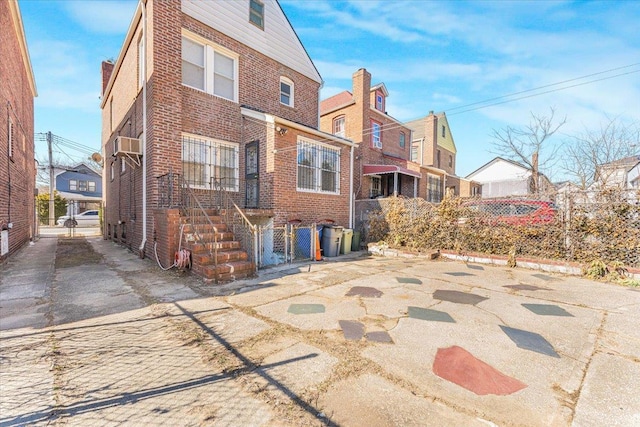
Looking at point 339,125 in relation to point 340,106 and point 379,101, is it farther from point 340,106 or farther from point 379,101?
point 379,101

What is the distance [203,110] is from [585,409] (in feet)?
32.4

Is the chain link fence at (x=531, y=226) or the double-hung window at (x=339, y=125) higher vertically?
the double-hung window at (x=339, y=125)

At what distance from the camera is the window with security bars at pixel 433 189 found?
19.5 meters

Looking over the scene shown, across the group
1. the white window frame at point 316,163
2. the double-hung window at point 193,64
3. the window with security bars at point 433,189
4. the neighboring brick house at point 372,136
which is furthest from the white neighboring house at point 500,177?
the double-hung window at point 193,64

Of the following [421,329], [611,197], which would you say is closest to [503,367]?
[421,329]

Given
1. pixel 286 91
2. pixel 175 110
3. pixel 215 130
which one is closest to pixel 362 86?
pixel 286 91

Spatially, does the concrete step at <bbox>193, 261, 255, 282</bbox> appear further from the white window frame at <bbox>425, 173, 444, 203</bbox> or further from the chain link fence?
the white window frame at <bbox>425, 173, 444, 203</bbox>

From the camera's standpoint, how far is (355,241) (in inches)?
428

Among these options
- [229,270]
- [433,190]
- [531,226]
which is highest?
[433,190]

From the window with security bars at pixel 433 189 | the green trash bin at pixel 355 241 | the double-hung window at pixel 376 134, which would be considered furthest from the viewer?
the window with security bars at pixel 433 189

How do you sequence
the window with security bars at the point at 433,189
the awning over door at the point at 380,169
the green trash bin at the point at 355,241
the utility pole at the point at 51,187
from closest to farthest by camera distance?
1. the green trash bin at the point at 355,241
2. the awning over door at the point at 380,169
3. the window with security bars at the point at 433,189
4. the utility pole at the point at 51,187

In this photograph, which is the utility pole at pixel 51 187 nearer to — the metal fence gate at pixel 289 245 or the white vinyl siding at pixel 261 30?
the white vinyl siding at pixel 261 30

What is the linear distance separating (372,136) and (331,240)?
9889mm

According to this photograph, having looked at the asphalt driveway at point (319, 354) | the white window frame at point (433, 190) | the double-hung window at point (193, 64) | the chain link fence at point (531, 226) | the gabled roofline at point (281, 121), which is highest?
the double-hung window at point (193, 64)
